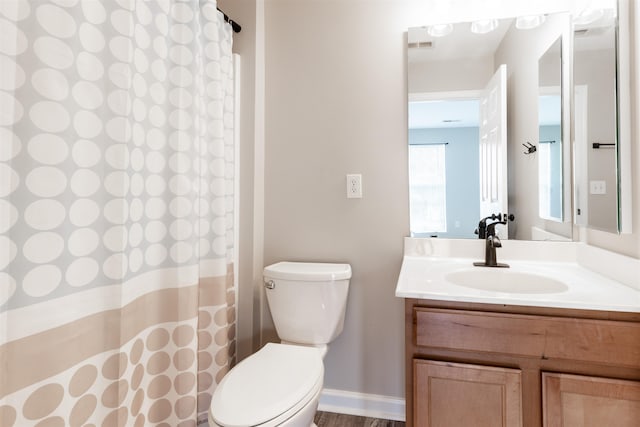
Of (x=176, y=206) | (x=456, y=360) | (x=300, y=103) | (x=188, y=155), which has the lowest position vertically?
(x=456, y=360)

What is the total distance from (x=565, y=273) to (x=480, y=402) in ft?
2.16

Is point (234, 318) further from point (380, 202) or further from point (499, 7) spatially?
point (499, 7)

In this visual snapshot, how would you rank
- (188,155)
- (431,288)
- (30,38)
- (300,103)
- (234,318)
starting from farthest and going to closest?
(300,103)
(234,318)
(188,155)
(431,288)
(30,38)

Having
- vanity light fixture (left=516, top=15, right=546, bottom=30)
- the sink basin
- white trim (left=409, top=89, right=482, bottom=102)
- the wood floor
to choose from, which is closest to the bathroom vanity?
the sink basin

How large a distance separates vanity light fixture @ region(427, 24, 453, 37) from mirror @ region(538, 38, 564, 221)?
443mm

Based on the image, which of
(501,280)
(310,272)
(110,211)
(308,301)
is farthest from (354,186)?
(110,211)

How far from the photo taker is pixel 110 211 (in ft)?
2.91

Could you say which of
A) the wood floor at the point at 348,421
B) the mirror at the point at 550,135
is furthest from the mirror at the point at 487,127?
the wood floor at the point at 348,421

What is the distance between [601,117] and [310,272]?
1.34m

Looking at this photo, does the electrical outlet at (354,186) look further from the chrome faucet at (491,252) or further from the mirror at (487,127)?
the chrome faucet at (491,252)

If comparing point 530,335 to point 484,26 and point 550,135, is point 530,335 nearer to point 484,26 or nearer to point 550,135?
point 550,135

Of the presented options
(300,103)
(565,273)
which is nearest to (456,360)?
(565,273)

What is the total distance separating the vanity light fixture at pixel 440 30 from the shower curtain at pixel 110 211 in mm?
1022

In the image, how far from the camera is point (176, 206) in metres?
1.16
